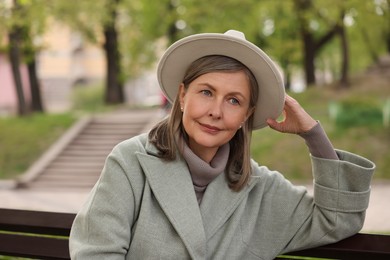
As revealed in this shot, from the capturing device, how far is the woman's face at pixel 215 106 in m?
1.89

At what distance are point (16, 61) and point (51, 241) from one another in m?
14.9

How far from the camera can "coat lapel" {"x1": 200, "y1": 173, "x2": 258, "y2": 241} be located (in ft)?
6.53

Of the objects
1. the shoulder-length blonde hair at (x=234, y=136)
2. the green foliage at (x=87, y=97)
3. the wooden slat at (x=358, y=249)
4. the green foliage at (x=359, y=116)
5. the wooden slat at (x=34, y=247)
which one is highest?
the shoulder-length blonde hair at (x=234, y=136)

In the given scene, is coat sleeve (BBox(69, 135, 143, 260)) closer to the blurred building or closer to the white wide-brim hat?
the white wide-brim hat

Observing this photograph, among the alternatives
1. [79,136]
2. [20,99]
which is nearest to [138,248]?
[79,136]

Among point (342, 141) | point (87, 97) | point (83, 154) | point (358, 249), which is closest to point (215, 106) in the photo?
point (358, 249)

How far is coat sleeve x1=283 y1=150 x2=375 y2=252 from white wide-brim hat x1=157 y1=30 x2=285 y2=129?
0.27 metres

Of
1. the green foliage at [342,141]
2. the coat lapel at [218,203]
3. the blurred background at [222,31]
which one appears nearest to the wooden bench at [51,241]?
the coat lapel at [218,203]

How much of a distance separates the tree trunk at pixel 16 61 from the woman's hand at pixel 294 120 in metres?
15.0

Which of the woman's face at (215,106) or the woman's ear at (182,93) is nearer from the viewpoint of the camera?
the woman's face at (215,106)

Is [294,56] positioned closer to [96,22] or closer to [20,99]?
[96,22]

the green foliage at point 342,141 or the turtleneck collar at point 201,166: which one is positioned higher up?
the turtleneck collar at point 201,166

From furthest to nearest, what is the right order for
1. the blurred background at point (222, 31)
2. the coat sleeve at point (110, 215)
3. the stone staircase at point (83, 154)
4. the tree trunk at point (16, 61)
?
the tree trunk at point (16, 61), the blurred background at point (222, 31), the stone staircase at point (83, 154), the coat sleeve at point (110, 215)

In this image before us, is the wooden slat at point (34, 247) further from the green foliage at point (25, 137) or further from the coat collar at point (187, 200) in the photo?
the green foliage at point (25, 137)
